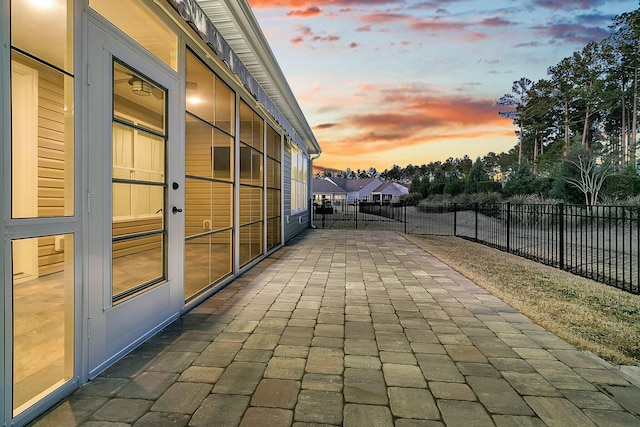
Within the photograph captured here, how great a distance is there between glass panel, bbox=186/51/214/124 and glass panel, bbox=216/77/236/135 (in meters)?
0.15

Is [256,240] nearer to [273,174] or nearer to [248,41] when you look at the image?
[273,174]

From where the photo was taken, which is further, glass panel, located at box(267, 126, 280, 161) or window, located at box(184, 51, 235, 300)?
glass panel, located at box(267, 126, 280, 161)

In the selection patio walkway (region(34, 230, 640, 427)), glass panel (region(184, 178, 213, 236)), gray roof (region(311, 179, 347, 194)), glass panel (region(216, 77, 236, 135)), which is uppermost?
gray roof (region(311, 179, 347, 194))

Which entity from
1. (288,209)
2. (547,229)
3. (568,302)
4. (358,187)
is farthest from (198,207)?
(358,187)

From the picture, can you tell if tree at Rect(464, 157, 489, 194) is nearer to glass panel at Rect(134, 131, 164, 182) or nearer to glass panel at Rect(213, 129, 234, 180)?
glass panel at Rect(213, 129, 234, 180)

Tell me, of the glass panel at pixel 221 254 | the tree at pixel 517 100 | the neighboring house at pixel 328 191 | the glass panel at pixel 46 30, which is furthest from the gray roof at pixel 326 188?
the glass panel at pixel 46 30

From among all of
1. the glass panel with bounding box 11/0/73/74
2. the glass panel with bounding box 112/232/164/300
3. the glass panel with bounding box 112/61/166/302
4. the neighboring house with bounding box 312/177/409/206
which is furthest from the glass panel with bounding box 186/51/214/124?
the neighboring house with bounding box 312/177/409/206

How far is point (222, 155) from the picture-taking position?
4.11 metres

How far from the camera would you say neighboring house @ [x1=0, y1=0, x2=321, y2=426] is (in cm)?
170

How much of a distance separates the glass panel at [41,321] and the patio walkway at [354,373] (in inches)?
9.2

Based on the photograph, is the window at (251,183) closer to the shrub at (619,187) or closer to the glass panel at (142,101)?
the glass panel at (142,101)

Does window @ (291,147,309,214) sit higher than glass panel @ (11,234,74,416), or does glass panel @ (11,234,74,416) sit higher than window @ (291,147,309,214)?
window @ (291,147,309,214)

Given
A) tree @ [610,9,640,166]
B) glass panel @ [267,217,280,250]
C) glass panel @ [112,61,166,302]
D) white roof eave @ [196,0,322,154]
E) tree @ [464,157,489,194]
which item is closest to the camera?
glass panel @ [112,61,166,302]

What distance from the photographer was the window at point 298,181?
930 cm
